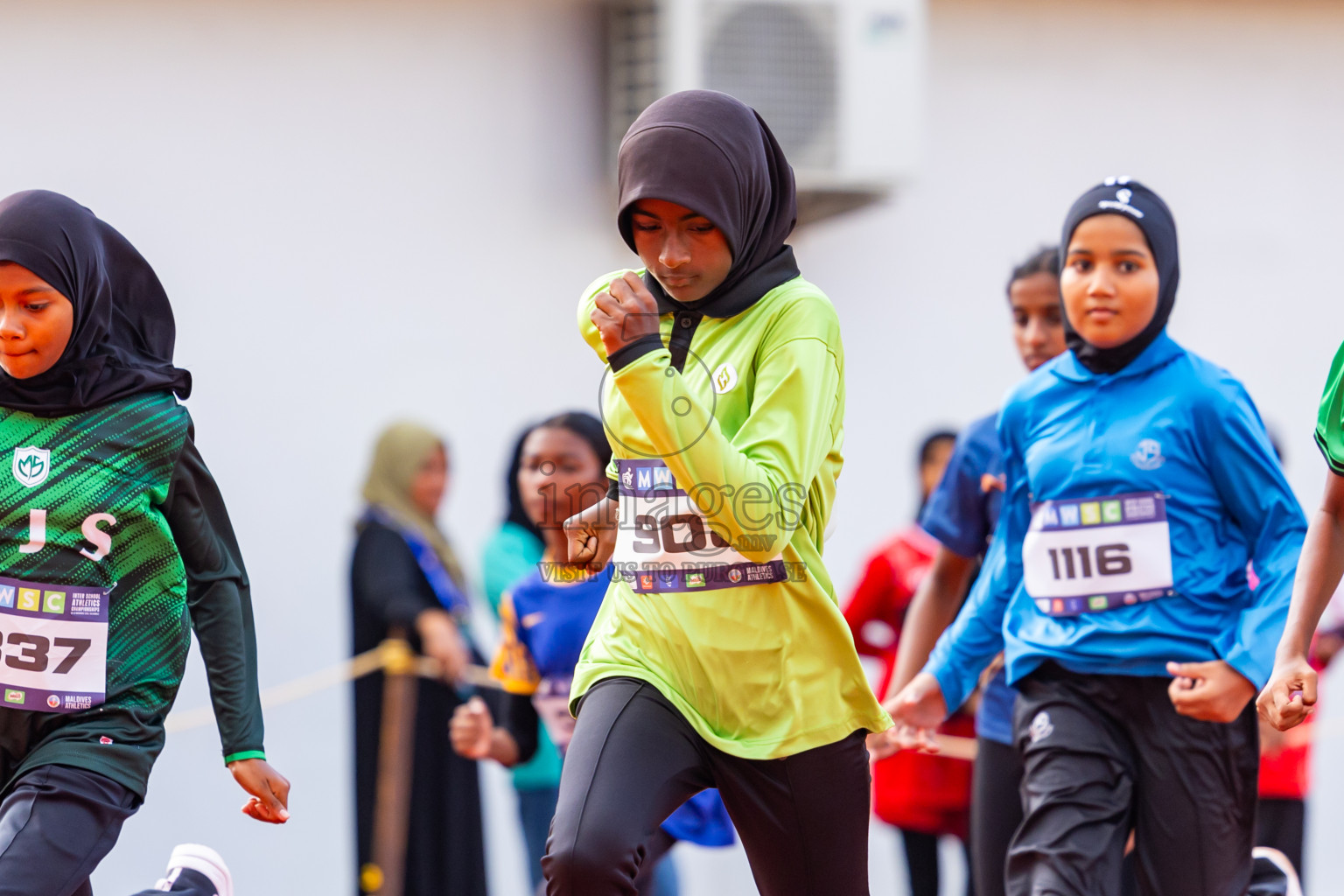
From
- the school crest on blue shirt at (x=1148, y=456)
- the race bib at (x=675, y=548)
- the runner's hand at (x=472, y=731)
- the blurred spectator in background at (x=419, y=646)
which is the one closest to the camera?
the race bib at (x=675, y=548)

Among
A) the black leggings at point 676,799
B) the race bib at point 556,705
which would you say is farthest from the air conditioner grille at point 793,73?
the black leggings at point 676,799

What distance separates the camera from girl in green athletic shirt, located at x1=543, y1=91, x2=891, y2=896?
9.03 ft

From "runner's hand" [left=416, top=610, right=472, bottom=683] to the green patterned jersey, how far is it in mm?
2666

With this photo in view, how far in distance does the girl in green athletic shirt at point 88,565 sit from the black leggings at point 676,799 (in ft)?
2.60

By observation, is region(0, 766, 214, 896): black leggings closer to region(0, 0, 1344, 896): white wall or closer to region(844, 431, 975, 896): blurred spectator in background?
region(844, 431, 975, 896): blurred spectator in background

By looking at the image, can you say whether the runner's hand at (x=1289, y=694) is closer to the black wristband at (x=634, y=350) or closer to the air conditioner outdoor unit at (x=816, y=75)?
the black wristband at (x=634, y=350)

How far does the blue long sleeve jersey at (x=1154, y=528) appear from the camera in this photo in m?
3.58

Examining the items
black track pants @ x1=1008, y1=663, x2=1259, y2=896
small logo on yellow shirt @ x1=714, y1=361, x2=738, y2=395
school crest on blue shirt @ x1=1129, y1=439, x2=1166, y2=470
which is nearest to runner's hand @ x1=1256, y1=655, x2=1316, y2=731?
black track pants @ x1=1008, y1=663, x2=1259, y2=896

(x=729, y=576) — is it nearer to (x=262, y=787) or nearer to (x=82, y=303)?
(x=262, y=787)

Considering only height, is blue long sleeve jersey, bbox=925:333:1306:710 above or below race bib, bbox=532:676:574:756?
above

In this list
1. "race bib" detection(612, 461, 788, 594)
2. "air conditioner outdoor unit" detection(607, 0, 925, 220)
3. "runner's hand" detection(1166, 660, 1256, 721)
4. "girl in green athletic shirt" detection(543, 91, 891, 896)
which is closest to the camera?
"girl in green athletic shirt" detection(543, 91, 891, 896)

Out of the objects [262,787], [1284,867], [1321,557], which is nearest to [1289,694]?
[1321,557]

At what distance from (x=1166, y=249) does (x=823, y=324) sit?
1.33 m

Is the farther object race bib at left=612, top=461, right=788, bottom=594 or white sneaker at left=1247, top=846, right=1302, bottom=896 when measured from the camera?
white sneaker at left=1247, top=846, right=1302, bottom=896
